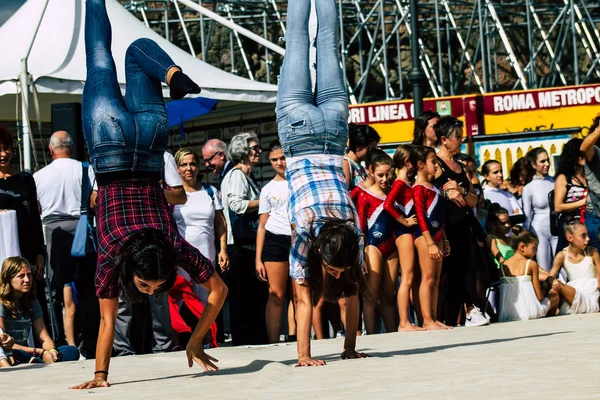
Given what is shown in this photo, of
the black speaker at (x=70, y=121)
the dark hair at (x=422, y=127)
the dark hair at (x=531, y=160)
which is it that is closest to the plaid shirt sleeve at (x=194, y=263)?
the black speaker at (x=70, y=121)

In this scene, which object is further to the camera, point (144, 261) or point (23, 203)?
point (23, 203)

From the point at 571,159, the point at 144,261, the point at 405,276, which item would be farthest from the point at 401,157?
the point at 144,261

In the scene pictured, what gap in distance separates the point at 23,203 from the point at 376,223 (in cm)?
259

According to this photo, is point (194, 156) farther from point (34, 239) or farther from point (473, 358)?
point (473, 358)

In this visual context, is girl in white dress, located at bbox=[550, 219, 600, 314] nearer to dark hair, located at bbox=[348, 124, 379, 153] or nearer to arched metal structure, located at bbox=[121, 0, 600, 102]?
dark hair, located at bbox=[348, 124, 379, 153]

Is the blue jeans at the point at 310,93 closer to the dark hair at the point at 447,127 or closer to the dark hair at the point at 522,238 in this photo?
the dark hair at the point at 447,127

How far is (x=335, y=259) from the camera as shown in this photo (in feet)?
21.4

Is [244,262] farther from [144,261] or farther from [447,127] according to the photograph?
[144,261]

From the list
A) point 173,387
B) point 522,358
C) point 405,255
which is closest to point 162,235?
point 173,387

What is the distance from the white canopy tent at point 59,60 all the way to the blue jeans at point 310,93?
418 centimetres

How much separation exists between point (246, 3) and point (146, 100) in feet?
61.2

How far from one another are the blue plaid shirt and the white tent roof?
14.8 feet

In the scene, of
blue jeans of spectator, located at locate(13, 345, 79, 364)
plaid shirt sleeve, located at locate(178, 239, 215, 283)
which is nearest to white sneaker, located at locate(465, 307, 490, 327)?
blue jeans of spectator, located at locate(13, 345, 79, 364)

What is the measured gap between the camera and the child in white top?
948 cm
